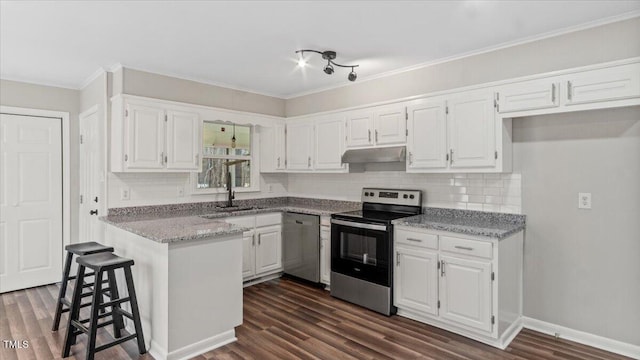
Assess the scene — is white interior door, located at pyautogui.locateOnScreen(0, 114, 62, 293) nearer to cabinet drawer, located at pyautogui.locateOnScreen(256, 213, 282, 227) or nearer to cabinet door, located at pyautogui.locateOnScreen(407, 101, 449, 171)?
cabinet drawer, located at pyautogui.locateOnScreen(256, 213, 282, 227)

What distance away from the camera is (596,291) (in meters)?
2.81

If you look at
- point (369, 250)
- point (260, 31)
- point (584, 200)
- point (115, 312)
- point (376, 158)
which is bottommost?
point (115, 312)

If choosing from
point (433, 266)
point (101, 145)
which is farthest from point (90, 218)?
point (433, 266)

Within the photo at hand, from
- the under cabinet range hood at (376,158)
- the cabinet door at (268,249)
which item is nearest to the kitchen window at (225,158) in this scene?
the cabinet door at (268,249)

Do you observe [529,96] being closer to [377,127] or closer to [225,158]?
[377,127]

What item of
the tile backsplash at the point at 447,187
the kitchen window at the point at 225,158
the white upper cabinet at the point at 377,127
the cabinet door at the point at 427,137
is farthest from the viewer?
the kitchen window at the point at 225,158

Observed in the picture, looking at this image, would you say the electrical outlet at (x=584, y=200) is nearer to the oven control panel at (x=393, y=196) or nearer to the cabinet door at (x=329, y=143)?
the oven control panel at (x=393, y=196)

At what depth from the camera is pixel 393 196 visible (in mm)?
3957

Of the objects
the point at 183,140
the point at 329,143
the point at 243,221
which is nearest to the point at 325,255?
the point at 243,221

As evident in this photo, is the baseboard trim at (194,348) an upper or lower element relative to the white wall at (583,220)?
lower

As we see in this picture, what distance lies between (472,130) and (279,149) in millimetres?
2601

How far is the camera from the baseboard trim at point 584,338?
2.67m

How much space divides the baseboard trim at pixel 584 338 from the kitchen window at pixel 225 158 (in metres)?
3.46

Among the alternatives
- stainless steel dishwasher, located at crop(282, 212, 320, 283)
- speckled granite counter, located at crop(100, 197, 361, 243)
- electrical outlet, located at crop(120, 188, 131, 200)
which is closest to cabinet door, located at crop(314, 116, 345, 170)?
speckled granite counter, located at crop(100, 197, 361, 243)
